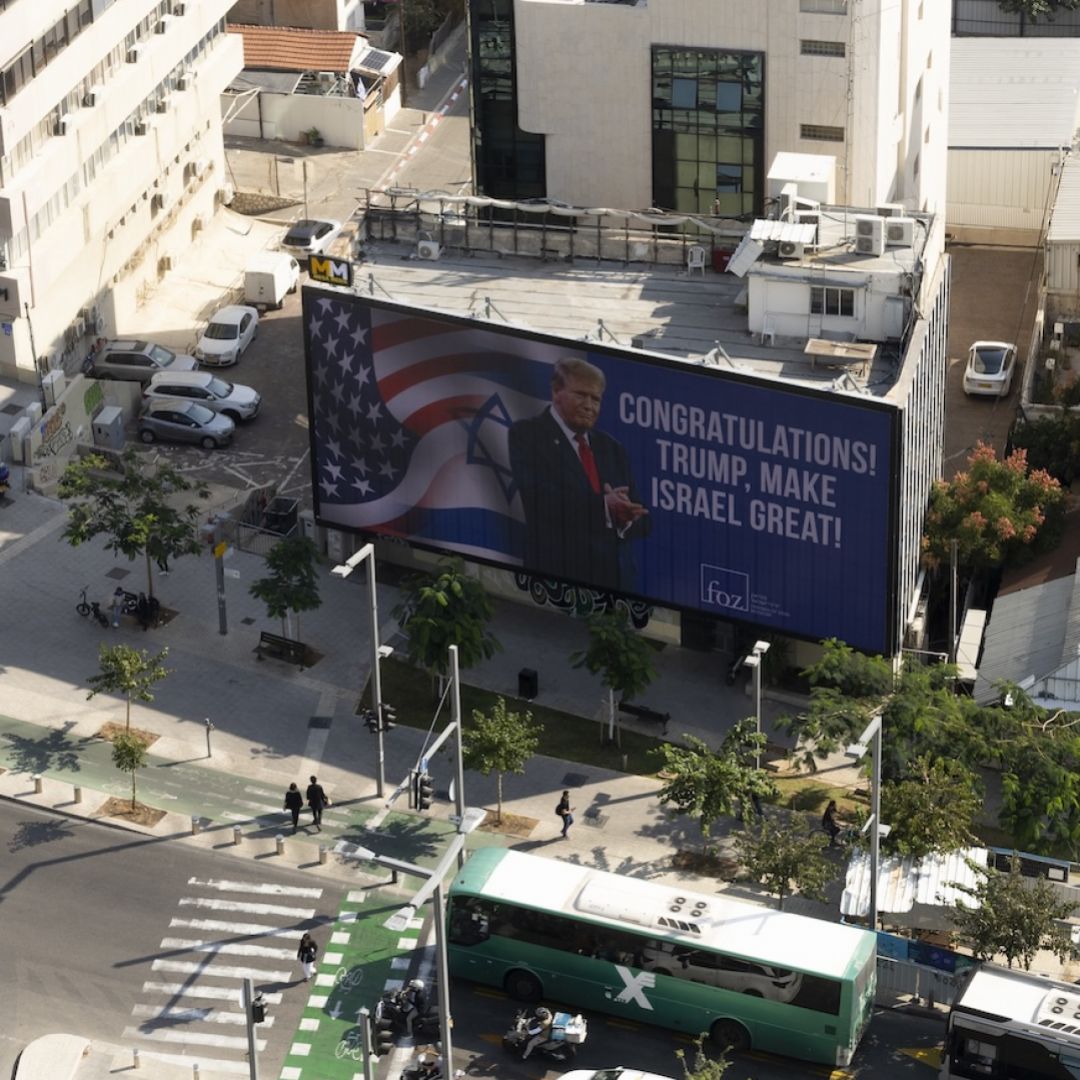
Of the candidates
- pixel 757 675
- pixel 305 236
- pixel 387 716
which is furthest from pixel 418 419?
pixel 305 236

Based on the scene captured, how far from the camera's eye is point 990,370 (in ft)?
316

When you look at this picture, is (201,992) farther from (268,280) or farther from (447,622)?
(268,280)

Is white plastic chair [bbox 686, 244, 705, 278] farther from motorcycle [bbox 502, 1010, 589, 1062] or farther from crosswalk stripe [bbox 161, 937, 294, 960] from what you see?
motorcycle [bbox 502, 1010, 589, 1062]

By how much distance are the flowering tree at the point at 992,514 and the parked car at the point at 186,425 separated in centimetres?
2927

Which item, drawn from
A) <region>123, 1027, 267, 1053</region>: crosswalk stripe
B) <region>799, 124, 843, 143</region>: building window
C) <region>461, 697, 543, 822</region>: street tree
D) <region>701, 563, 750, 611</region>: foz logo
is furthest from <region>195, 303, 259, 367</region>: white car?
Answer: <region>123, 1027, 267, 1053</region>: crosswalk stripe

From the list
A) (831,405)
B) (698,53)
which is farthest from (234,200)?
(831,405)

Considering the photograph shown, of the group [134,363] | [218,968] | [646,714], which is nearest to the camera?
[218,968]

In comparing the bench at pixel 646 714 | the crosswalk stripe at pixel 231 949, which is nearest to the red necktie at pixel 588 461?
the bench at pixel 646 714

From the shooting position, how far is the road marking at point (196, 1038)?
6325 centimetres

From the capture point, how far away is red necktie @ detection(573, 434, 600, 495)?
75.8m

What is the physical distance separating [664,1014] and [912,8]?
1748 inches

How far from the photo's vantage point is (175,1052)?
2477 inches

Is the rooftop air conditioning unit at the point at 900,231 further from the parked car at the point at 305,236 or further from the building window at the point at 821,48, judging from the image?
the parked car at the point at 305,236

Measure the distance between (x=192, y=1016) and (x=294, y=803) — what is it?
29.6 ft
